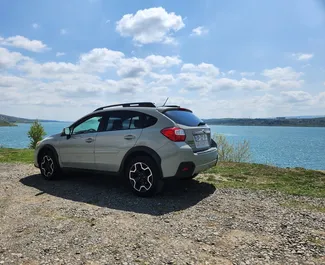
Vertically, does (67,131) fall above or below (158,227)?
above

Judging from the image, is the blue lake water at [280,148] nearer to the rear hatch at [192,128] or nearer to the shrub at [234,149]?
the shrub at [234,149]

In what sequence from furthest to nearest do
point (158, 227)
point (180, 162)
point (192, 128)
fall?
point (192, 128)
point (180, 162)
point (158, 227)

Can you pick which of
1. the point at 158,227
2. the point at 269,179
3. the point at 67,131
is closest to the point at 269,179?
the point at 269,179

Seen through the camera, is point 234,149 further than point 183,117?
Yes

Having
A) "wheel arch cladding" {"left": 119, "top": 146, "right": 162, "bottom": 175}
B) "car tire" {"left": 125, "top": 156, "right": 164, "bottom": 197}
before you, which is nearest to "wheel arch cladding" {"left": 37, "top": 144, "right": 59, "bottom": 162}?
"wheel arch cladding" {"left": 119, "top": 146, "right": 162, "bottom": 175}

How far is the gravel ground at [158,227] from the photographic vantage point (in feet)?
10.3

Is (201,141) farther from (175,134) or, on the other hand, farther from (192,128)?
(175,134)

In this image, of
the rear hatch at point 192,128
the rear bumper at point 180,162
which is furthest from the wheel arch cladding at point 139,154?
the rear hatch at point 192,128

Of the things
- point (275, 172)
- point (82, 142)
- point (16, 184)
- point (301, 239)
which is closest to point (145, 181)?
point (82, 142)

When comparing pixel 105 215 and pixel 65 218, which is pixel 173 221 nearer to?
pixel 105 215

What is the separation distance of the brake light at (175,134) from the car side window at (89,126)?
195 centimetres

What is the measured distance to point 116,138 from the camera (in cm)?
584

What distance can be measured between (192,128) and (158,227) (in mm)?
2172

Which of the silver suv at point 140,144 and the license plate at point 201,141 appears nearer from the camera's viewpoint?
the silver suv at point 140,144
